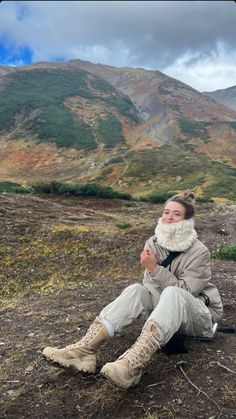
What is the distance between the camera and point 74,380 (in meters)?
4.50

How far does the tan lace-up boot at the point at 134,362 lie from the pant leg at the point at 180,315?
0.28 ft

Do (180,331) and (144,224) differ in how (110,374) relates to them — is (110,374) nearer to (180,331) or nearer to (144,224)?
(180,331)

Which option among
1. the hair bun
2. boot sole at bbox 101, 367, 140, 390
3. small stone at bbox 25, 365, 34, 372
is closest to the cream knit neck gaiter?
the hair bun

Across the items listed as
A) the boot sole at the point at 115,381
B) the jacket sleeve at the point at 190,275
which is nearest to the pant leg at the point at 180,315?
the jacket sleeve at the point at 190,275

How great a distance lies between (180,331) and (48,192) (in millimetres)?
23551

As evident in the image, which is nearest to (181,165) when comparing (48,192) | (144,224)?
(48,192)

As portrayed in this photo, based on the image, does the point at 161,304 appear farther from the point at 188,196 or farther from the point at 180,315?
the point at 188,196

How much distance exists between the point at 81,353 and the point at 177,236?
144 centimetres

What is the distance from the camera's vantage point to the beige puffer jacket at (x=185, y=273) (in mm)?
4660

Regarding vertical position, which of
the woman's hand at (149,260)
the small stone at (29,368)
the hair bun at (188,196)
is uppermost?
the hair bun at (188,196)

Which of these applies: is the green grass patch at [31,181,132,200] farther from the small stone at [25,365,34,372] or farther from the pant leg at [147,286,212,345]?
the pant leg at [147,286,212,345]

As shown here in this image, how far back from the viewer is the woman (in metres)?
4.10

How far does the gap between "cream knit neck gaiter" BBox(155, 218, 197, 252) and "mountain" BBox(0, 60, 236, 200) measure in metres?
38.5

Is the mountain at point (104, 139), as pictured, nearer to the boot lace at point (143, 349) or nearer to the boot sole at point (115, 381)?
the boot lace at point (143, 349)
